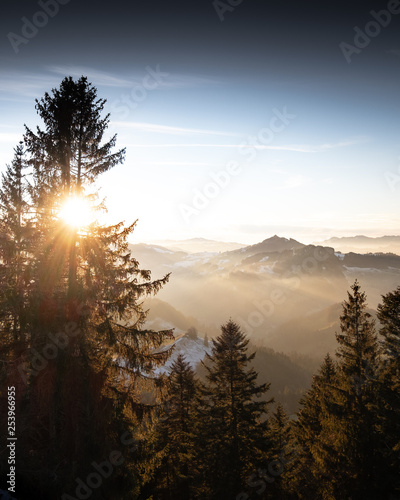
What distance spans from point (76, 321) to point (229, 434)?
10.8m

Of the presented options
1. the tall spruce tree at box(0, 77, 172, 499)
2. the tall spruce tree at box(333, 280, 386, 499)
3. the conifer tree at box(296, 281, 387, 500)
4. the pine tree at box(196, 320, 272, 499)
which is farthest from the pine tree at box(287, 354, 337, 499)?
the tall spruce tree at box(0, 77, 172, 499)

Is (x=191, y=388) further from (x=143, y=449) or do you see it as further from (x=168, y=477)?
(x=143, y=449)

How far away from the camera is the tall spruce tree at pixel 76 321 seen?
10.9 metres

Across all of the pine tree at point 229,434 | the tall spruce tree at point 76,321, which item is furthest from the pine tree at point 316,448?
the tall spruce tree at point 76,321

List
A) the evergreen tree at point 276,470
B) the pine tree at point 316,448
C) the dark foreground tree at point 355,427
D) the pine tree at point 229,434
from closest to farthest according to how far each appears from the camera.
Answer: the dark foreground tree at point 355,427
the pine tree at point 229,434
the pine tree at point 316,448
the evergreen tree at point 276,470

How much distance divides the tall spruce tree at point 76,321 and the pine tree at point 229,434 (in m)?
6.36

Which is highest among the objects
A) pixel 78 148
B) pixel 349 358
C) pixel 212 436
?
pixel 78 148

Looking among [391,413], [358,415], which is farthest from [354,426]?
[391,413]

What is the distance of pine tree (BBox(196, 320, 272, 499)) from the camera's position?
15.8 m

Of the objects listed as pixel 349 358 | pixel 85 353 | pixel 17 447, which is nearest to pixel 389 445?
pixel 349 358

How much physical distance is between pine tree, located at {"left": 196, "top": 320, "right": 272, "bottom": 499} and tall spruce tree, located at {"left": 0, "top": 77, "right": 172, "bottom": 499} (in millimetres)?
6358

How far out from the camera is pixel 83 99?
39.8 ft

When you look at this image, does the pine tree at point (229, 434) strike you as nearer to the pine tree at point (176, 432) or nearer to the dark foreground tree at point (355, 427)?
the dark foreground tree at point (355, 427)

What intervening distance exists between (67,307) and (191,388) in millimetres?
14534
